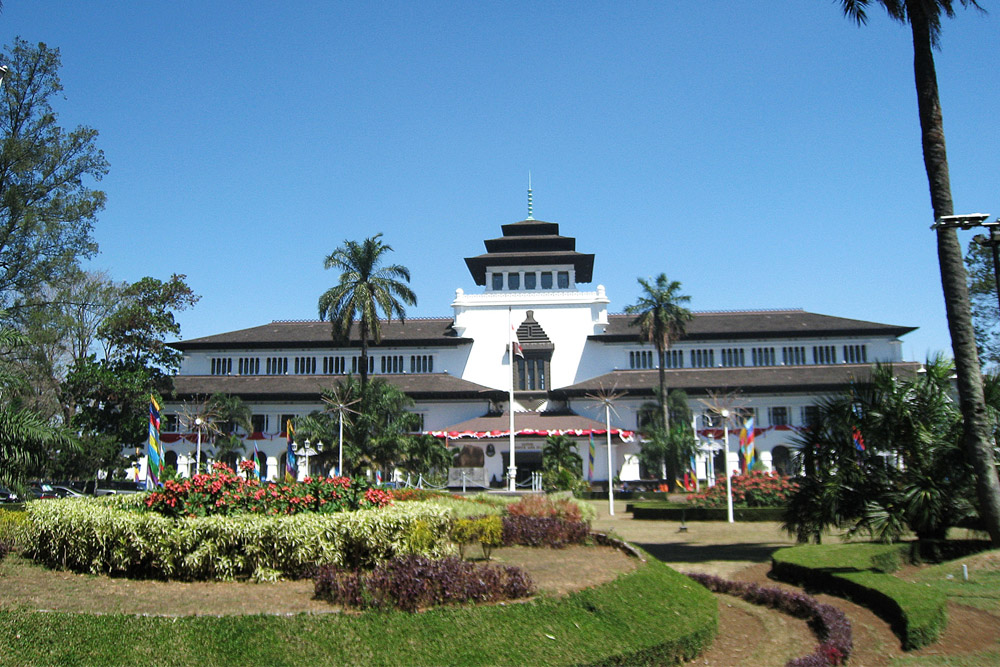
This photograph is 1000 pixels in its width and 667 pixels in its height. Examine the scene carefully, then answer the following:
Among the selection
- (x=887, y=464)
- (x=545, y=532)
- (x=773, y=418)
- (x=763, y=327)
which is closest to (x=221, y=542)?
(x=545, y=532)

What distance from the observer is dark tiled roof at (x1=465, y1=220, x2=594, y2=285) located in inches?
2419

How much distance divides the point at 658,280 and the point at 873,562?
36304 millimetres

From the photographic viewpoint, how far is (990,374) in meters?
18.3

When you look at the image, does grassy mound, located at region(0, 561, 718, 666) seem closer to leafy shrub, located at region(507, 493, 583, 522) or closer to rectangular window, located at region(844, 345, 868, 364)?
leafy shrub, located at region(507, 493, 583, 522)

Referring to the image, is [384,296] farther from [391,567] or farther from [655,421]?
[391,567]

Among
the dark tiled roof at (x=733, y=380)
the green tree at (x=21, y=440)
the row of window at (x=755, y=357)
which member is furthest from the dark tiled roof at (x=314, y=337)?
the green tree at (x=21, y=440)

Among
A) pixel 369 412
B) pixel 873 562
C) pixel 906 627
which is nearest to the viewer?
pixel 906 627

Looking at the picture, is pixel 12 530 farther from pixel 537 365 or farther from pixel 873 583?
pixel 537 365

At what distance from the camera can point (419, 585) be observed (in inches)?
364

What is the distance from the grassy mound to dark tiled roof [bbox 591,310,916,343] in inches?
1876

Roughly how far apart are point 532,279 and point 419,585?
2098 inches

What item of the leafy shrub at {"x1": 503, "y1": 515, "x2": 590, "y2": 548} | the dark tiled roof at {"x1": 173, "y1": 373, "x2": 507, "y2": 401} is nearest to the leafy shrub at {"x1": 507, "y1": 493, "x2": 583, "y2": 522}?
the leafy shrub at {"x1": 503, "y1": 515, "x2": 590, "y2": 548}

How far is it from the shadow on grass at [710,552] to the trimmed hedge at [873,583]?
2491 mm

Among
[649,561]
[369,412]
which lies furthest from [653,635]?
[369,412]
